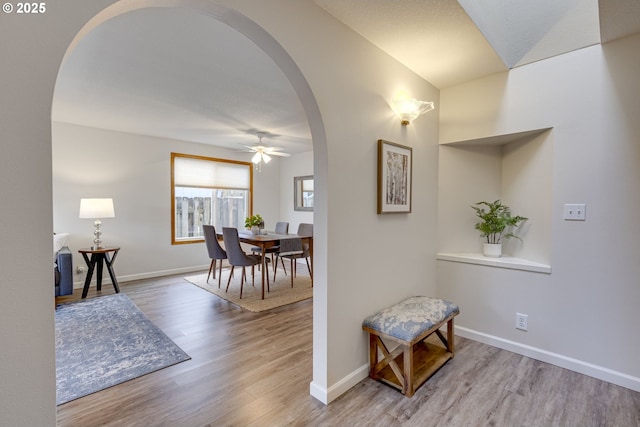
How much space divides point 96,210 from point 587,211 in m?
5.20

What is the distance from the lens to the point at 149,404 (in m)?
1.80

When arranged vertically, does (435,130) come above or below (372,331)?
above

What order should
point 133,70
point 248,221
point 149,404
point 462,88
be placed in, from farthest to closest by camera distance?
1. point 248,221
2. point 462,88
3. point 133,70
4. point 149,404

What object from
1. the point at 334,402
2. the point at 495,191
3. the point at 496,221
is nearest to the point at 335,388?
the point at 334,402

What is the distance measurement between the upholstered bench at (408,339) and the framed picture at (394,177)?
75 cm

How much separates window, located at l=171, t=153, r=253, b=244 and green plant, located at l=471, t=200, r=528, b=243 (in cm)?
459

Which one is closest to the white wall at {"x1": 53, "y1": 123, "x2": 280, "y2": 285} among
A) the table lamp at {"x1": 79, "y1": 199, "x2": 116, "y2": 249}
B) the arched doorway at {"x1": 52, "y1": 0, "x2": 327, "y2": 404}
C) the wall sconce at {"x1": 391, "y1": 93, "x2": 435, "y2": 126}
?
the table lamp at {"x1": 79, "y1": 199, "x2": 116, "y2": 249}

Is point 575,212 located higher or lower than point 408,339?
higher

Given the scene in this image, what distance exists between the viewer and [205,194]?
5.59 metres

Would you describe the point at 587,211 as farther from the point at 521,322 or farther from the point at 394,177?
the point at 394,177

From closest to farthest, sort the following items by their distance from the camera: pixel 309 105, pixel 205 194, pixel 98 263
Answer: pixel 309 105
pixel 98 263
pixel 205 194

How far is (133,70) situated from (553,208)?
11.8 feet

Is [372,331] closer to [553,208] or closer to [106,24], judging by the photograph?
[553,208]

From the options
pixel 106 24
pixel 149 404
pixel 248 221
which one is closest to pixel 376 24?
pixel 106 24
